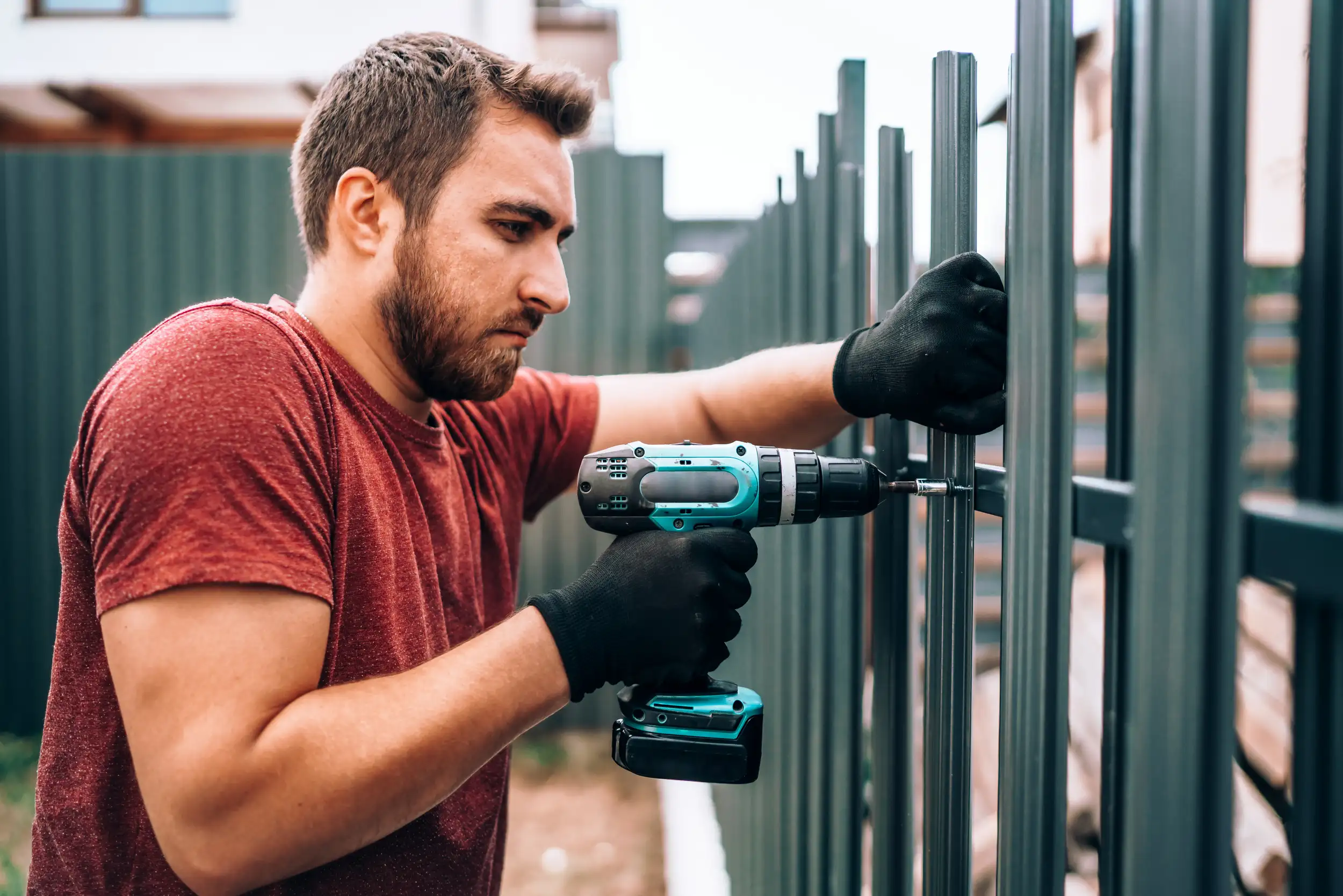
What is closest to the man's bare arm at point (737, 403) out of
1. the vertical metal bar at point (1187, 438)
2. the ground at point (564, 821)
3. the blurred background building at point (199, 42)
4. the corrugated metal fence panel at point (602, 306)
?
the vertical metal bar at point (1187, 438)

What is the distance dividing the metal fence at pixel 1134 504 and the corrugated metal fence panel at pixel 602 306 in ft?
11.4

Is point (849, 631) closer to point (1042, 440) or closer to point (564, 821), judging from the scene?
point (1042, 440)

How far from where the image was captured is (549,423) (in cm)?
193

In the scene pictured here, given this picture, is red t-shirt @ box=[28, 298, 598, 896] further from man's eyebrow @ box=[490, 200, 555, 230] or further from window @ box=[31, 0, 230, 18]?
window @ box=[31, 0, 230, 18]

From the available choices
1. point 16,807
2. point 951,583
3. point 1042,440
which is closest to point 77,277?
point 16,807

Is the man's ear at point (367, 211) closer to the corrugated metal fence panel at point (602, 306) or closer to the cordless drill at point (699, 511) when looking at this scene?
the cordless drill at point (699, 511)

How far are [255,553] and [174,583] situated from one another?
0.09 m

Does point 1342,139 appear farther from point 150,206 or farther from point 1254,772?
point 150,206

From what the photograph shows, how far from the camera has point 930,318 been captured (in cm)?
113

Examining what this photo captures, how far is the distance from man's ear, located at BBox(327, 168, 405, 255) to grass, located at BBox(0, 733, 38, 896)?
2728 millimetres

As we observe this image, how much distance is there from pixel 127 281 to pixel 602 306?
2.56 metres

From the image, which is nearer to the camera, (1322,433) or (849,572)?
(1322,433)

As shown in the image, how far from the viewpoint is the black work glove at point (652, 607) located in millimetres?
1196

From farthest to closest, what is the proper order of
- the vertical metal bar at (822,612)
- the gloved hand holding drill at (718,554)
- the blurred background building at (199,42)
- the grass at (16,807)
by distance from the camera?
the blurred background building at (199,42)
the grass at (16,807)
the vertical metal bar at (822,612)
the gloved hand holding drill at (718,554)
